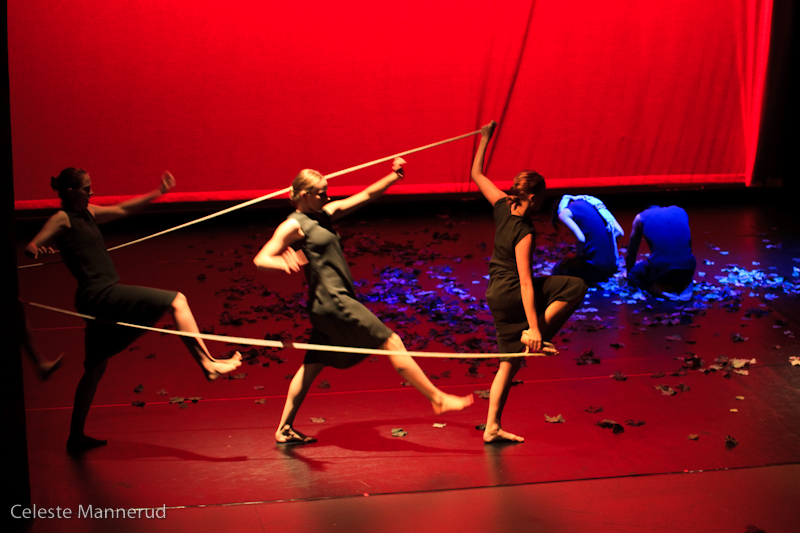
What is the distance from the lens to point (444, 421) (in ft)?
13.3

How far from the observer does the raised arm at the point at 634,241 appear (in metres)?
5.84

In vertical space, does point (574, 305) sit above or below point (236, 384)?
above

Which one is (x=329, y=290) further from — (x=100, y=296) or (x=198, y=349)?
(x=100, y=296)

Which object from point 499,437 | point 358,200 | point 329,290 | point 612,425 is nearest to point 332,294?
point 329,290

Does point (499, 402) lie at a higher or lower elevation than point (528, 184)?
lower

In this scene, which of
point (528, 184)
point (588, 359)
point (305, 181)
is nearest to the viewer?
point (305, 181)

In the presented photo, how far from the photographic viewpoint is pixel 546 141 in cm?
855

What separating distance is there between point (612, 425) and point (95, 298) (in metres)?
2.61

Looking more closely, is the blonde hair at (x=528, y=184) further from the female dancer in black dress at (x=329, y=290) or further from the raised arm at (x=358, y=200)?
the female dancer in black dress at (x=329, y=290)

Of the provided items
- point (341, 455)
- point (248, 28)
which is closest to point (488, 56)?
point (248, 28)

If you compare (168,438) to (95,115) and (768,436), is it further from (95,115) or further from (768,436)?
(95,115)

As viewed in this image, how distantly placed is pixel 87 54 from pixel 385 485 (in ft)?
20.4

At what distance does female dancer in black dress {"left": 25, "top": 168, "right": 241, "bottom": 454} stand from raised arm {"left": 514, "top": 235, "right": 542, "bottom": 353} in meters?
1.36

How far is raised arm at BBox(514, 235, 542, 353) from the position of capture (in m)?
3.54
